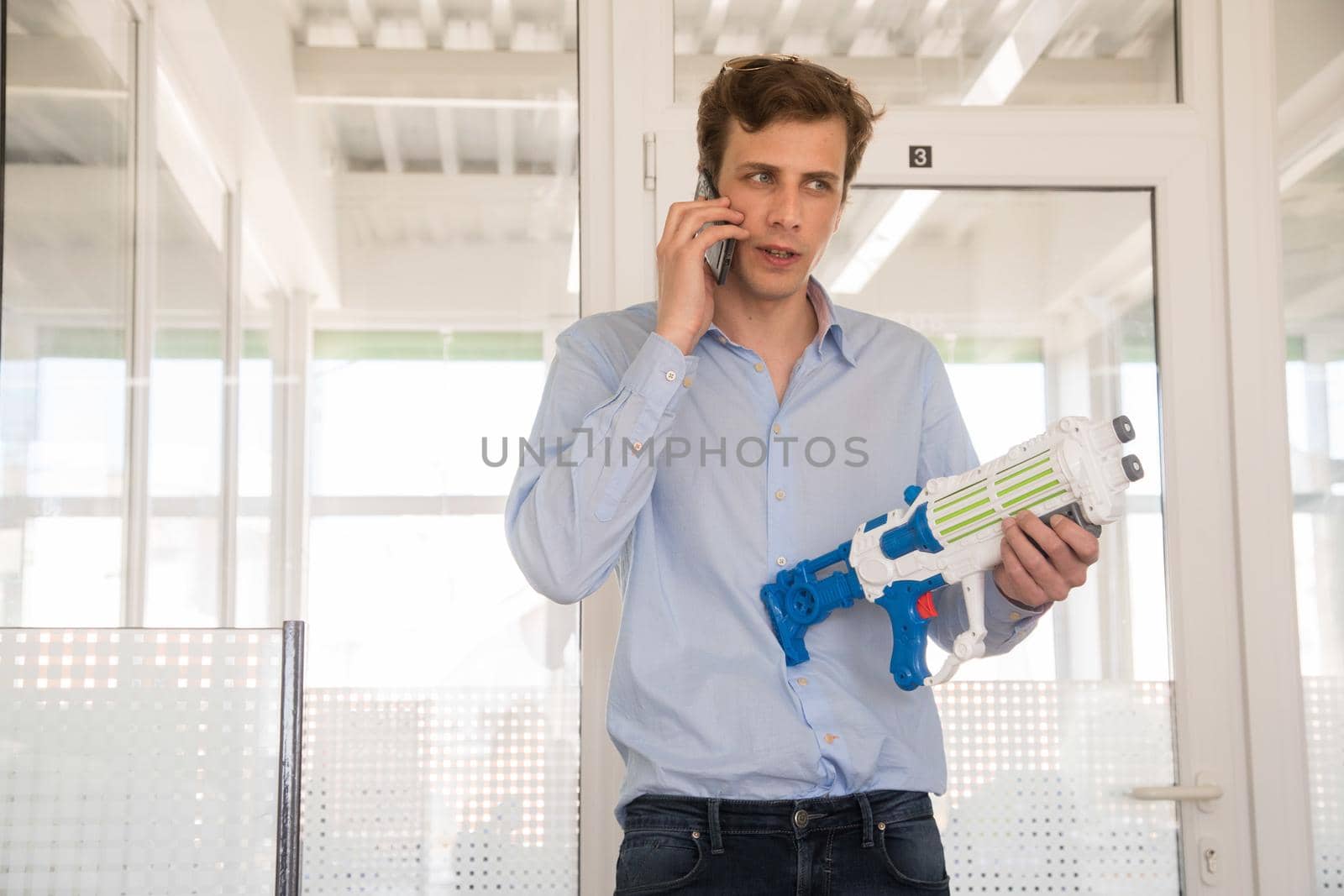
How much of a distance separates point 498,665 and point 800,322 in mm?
865

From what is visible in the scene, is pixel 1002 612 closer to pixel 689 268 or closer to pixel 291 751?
pixel 689 268

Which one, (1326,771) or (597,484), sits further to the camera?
(1326,771)

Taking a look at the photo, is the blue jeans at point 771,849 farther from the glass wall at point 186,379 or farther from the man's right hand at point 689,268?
the glass wall at point 186,379

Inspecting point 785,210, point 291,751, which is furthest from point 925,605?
point 291,751

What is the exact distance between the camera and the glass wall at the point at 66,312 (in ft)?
6.85

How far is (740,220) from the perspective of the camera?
1.51m

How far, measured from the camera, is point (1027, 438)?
7.32 ft

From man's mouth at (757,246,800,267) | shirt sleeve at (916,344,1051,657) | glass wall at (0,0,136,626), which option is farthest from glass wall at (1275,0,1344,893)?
glass wall at (0,0,136,626)

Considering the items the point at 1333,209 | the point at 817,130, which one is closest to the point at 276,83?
the point at 817,130

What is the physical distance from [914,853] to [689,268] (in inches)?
27.3

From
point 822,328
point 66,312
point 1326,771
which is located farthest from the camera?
point 1326,771

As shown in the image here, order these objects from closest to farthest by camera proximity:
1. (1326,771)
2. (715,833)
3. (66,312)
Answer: (715,833) < (66,312) < (1326,771)

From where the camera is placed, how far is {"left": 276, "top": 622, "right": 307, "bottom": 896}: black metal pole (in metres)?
1.52

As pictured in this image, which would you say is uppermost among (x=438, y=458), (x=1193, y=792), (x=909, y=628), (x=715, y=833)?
(x=438, y=458)
